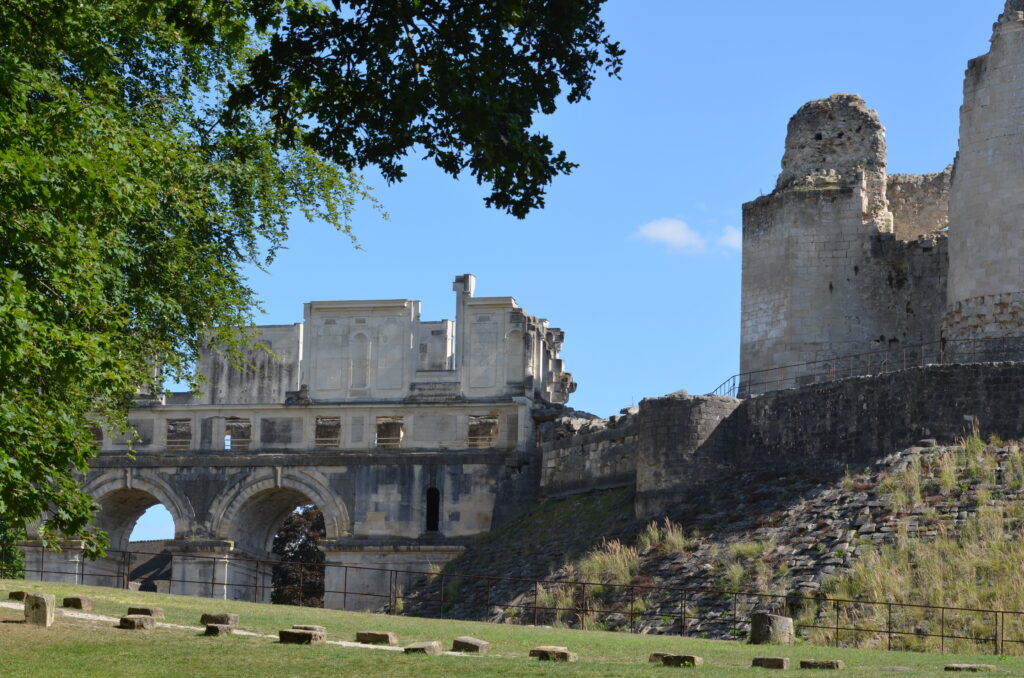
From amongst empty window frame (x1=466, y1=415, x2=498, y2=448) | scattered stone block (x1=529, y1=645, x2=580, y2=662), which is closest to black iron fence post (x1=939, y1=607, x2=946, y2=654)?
scattered stone block (x1=529, y1=645, x2=580, y2=662)

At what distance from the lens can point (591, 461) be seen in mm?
38031

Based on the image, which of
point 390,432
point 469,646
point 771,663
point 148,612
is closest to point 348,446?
point 390,432

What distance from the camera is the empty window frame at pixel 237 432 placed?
143 ft

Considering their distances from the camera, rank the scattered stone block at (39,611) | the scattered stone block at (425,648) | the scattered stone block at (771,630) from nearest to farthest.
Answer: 1. the scattered stone block at (425,648)
2. the scattered stone block at (39,611)
3. the scattered stone block at (771,630)

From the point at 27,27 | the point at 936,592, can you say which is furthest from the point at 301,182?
the point at 936,592

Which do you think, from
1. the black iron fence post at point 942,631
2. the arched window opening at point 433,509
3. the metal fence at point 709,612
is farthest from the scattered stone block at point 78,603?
the arched window opening at point 433,509

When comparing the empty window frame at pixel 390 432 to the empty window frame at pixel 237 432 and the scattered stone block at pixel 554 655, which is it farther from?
the scattered stone block at pixel 554 655

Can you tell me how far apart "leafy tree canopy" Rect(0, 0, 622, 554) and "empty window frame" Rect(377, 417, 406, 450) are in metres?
17.3

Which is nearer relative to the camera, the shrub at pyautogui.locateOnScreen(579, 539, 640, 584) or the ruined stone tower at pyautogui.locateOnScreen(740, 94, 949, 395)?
the shrub at pyautogui.locateOnScreen(579, 539, 640, 584)

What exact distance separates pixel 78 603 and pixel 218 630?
2.91 meters

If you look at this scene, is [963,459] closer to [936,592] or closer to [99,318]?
[936,592]

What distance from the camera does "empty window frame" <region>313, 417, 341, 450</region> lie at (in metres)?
43.2

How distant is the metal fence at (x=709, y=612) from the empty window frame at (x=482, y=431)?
21.5 ft

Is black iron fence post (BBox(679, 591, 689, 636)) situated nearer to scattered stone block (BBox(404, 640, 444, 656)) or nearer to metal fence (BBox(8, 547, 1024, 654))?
metal fence (BBox(8, 547, 1024, 654))
